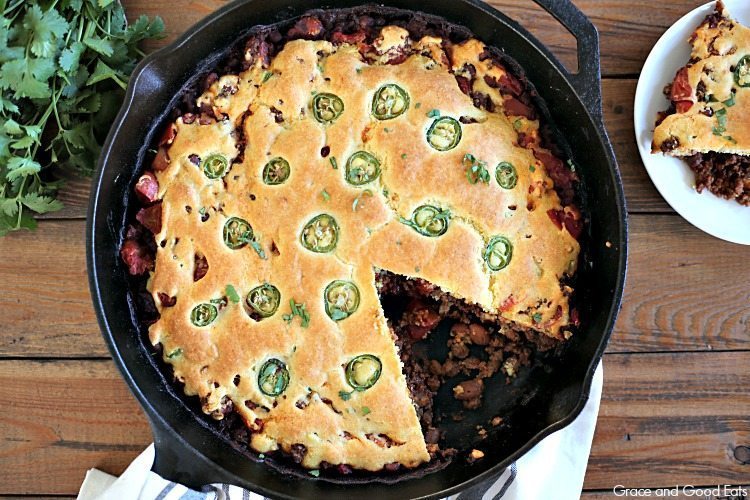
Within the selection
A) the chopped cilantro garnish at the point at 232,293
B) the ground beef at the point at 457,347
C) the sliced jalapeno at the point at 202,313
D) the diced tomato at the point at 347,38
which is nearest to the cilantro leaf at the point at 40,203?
the sliced jalapeno at the point at 202,313

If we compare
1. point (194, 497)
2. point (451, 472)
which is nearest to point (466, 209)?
point (451, 472)

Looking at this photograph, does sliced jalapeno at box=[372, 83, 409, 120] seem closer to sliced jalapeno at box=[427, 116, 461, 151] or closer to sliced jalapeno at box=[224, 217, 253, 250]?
sliced jalapeno at box=[427, 116, 461, 151]

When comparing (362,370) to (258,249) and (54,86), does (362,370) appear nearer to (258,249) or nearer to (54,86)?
(258,249)

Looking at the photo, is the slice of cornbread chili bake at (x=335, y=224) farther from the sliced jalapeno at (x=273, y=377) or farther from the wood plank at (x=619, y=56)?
the wood plank at (x=619, y=56)

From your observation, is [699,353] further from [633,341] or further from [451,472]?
[451,472]

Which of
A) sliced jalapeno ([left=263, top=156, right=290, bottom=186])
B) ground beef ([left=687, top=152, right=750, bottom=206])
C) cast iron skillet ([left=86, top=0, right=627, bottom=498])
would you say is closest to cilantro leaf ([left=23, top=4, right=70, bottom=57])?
cast iron skillet ([left=86, top=0, right=627, bottom=498])

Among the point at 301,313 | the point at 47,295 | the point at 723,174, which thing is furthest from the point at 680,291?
the point at 47,295
